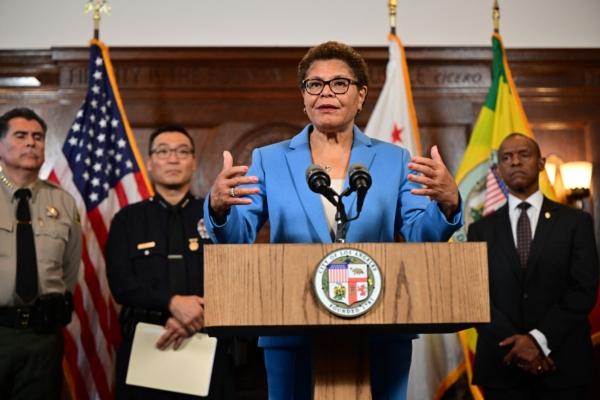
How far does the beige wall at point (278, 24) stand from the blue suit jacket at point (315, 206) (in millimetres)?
3155

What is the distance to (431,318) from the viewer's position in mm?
1601

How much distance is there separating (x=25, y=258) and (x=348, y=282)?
263 cm

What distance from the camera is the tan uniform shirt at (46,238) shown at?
3.79 metres

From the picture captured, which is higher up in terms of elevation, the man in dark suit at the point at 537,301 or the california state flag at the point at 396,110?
the california state flag at the point at 396,110

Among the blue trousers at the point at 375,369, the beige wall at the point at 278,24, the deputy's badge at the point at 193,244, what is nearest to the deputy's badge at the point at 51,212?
the deputy's badge at the point at 193,244

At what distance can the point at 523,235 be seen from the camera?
3.89 meters

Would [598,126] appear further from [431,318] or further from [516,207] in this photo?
[431,318]

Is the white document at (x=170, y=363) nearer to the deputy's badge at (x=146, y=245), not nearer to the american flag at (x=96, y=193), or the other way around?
the deputy's badge at (x=146, y=245)

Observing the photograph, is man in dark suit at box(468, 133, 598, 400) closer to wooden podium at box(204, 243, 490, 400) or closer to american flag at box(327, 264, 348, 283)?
wooden podium at box(204, 243, 490, 400)

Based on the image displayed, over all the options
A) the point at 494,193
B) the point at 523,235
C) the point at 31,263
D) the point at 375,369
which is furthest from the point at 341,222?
the point at 494,193

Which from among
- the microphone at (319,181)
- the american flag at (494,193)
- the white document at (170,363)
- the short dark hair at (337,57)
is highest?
the short dark hair at (337,57)

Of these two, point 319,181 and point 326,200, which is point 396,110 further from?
point 319,181

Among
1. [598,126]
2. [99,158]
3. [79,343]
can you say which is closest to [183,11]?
[99,158]

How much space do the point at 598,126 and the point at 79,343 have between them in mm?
3546
